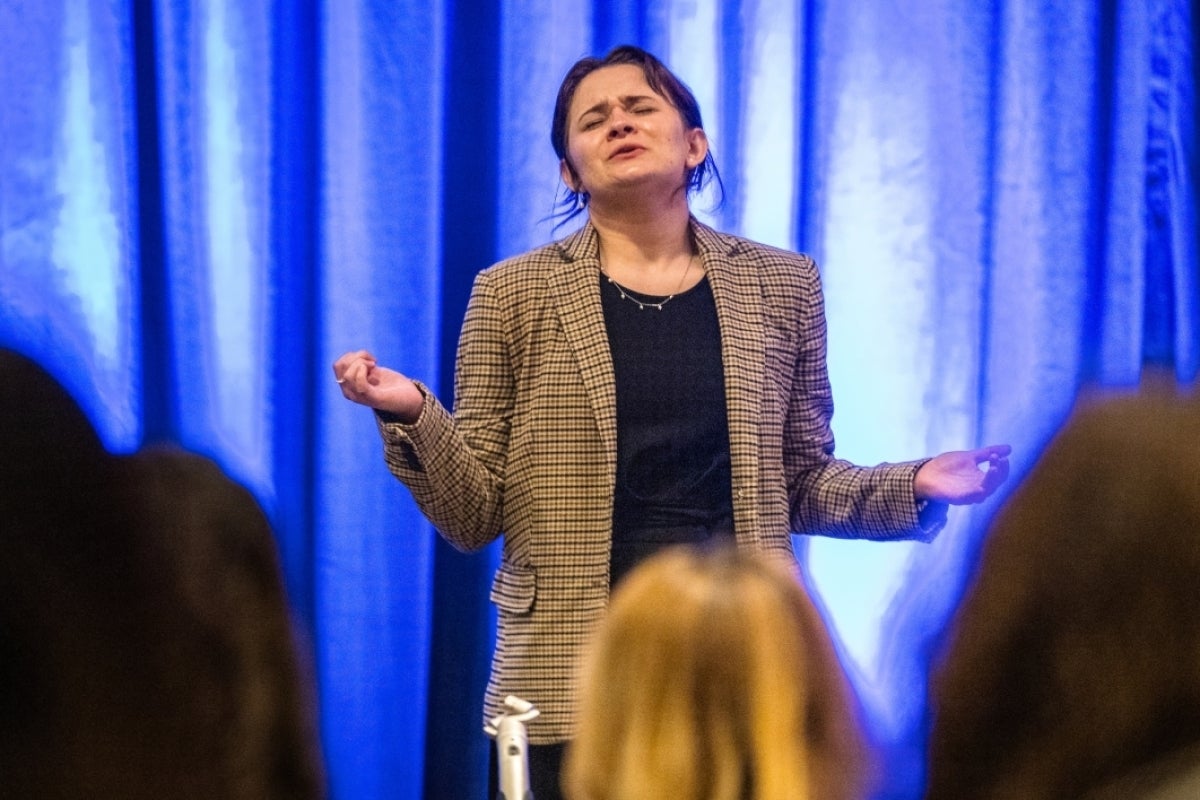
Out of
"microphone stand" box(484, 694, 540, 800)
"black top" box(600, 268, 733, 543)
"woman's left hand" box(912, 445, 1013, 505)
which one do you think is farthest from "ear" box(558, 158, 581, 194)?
"microphone stand" box(484, 694, 540, 800)

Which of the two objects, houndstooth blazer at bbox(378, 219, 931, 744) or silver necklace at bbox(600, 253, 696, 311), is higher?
silver necklace at bbox(600, 253, 696, 311)

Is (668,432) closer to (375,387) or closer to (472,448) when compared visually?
(472,448)

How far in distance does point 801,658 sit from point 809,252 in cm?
158

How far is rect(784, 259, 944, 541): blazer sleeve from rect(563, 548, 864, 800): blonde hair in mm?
998

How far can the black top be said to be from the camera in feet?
5.22

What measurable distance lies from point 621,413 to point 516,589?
261 millimetres

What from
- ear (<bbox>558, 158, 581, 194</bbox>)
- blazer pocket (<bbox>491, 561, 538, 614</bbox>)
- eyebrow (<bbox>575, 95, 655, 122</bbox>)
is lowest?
blazer pocket (<bbox>491, 561, 538, 614</bbox>)

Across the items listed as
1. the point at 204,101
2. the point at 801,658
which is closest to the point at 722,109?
the point at 204,101

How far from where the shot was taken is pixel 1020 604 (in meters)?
0.65

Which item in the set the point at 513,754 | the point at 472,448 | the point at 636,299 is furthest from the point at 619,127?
the point at 513,754

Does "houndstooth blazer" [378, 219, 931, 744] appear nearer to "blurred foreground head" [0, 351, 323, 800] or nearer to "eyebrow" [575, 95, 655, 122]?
"eyebrow" [575, 95, 655, 122]

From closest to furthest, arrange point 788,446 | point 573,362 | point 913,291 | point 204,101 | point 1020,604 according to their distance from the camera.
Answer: point 1020,604 → point 573,362 → point 788,446 → point 204,101 → point 913,291

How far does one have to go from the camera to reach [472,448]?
1659 mm

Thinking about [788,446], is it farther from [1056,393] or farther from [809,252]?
[1056,393]
